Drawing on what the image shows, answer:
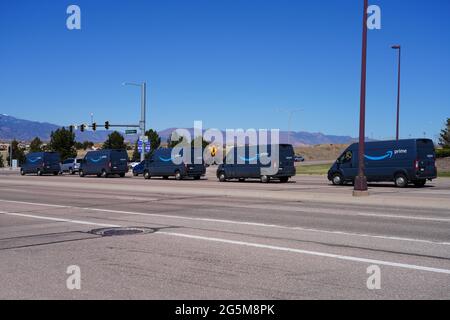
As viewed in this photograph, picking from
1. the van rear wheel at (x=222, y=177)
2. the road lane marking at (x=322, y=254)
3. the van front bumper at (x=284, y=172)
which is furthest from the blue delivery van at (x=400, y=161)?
the road lane marking at (x=322, y=254)

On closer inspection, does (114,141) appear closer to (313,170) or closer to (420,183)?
(313,170)

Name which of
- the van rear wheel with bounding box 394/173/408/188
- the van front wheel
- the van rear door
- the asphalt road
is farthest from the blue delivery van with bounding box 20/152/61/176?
the asphalt road

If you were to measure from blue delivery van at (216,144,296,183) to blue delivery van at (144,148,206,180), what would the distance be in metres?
3.76

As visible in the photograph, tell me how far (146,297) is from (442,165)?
1900 inches

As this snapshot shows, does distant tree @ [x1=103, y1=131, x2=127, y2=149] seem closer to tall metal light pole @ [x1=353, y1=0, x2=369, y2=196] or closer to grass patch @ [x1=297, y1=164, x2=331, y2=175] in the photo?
grass patch @ [x1=297, y1=164, x2=331, y2=175]

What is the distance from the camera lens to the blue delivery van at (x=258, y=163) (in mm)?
33938

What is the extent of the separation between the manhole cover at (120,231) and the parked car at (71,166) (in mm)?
46464

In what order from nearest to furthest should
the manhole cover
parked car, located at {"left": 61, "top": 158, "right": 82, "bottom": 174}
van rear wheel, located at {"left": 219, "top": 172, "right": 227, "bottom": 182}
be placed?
the manhole cover → van rear wheel, located at {"left": 219, "top": 172, "right": 227, "bottom": 182} → parked car, located at {"left": 61, "top": 158, "right": 82, "bottom": 174}

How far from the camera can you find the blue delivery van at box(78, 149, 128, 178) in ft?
150

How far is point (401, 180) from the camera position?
28.0 meters

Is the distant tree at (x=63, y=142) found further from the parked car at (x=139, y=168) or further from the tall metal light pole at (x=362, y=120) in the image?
the tall metal light pole at (x=362, y=120)

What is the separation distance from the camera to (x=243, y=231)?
11492mm

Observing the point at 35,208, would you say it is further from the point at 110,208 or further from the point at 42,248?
the point at 42,248

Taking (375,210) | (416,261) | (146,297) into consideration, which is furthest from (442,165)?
(146,297)
